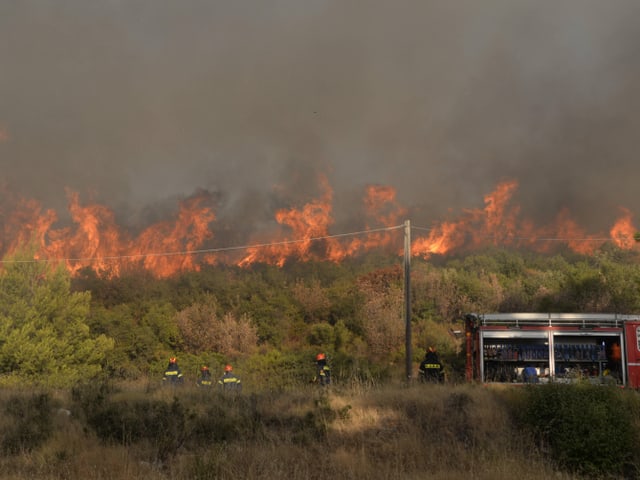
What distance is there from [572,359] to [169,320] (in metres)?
32.5

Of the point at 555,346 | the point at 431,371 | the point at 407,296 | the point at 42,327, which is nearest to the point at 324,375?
the point at 431,371

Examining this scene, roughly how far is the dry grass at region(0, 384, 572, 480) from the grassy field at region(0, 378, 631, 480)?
0.03 metres

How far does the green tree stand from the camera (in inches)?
1294

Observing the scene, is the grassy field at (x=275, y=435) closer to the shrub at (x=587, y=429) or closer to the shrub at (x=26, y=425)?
the shrub at (x=26, y=425)

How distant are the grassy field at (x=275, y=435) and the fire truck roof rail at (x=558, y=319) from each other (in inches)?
160

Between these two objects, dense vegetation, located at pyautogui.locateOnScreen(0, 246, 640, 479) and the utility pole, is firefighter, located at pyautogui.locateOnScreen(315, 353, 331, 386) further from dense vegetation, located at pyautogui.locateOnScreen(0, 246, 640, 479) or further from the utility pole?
the utility pole

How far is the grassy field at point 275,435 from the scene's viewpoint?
369 inches

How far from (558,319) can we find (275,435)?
1075 centimetres

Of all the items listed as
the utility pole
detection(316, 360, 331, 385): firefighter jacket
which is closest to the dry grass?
detection(316, 360, 331, 385): firefighter jacket

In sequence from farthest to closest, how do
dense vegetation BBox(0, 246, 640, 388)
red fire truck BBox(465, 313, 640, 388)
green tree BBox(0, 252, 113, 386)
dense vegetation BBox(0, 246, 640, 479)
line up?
1. dense vegetation BBox(0, 246, 640, 388)
2. green tree BBox(0, 252, 113, 386)
3. red fire truck BBox(465, 313, 640, 388)
4. dense vegetation BBox(0, 246, 640, 479)

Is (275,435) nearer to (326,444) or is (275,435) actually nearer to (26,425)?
(326,444)

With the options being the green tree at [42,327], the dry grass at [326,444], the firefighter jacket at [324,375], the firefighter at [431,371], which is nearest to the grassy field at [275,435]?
the dry grass at [326,444]

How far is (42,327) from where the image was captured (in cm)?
3550

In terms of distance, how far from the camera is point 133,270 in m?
61.8
